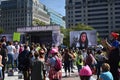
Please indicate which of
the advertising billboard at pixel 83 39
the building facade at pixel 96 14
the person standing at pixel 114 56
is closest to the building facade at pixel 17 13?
the building facade at pixel 96 14

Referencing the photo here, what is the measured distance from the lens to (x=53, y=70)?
39.4 ft

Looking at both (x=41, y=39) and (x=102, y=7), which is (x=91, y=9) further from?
(x=41, y=39)

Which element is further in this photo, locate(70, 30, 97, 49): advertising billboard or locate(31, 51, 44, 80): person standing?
locate(70, 30, 97, 49): advertising billboard

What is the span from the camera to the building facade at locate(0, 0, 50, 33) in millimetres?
181125

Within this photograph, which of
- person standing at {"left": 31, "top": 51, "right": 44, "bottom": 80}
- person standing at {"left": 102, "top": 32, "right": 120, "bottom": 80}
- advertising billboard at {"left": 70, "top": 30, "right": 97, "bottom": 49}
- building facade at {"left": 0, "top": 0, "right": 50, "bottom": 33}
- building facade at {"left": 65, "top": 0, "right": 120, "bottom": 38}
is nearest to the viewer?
person standing at {"left": 102, "top": 32, "right": 120, "bottom": 80}

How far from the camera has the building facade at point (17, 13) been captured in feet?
594

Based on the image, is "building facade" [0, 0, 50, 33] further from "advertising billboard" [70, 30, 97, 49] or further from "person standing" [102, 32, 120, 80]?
"person standing" [102, 32, 120, 80]

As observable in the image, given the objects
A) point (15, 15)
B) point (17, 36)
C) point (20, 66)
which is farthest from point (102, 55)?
point (15, 15)

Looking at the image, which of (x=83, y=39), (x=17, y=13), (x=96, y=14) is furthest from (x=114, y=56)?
(x=17, y=13)

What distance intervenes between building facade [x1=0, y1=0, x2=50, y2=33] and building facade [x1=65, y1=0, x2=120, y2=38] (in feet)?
87.5

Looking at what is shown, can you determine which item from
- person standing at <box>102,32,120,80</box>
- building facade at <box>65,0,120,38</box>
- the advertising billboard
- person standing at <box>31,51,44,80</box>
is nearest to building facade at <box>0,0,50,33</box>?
building facade at <box>65,0,120,38</box>

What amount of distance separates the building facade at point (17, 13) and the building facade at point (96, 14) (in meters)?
26.7

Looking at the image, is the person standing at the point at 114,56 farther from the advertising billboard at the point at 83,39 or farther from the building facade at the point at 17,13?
the building facade at the point at 17,13

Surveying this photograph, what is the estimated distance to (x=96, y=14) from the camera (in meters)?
153
